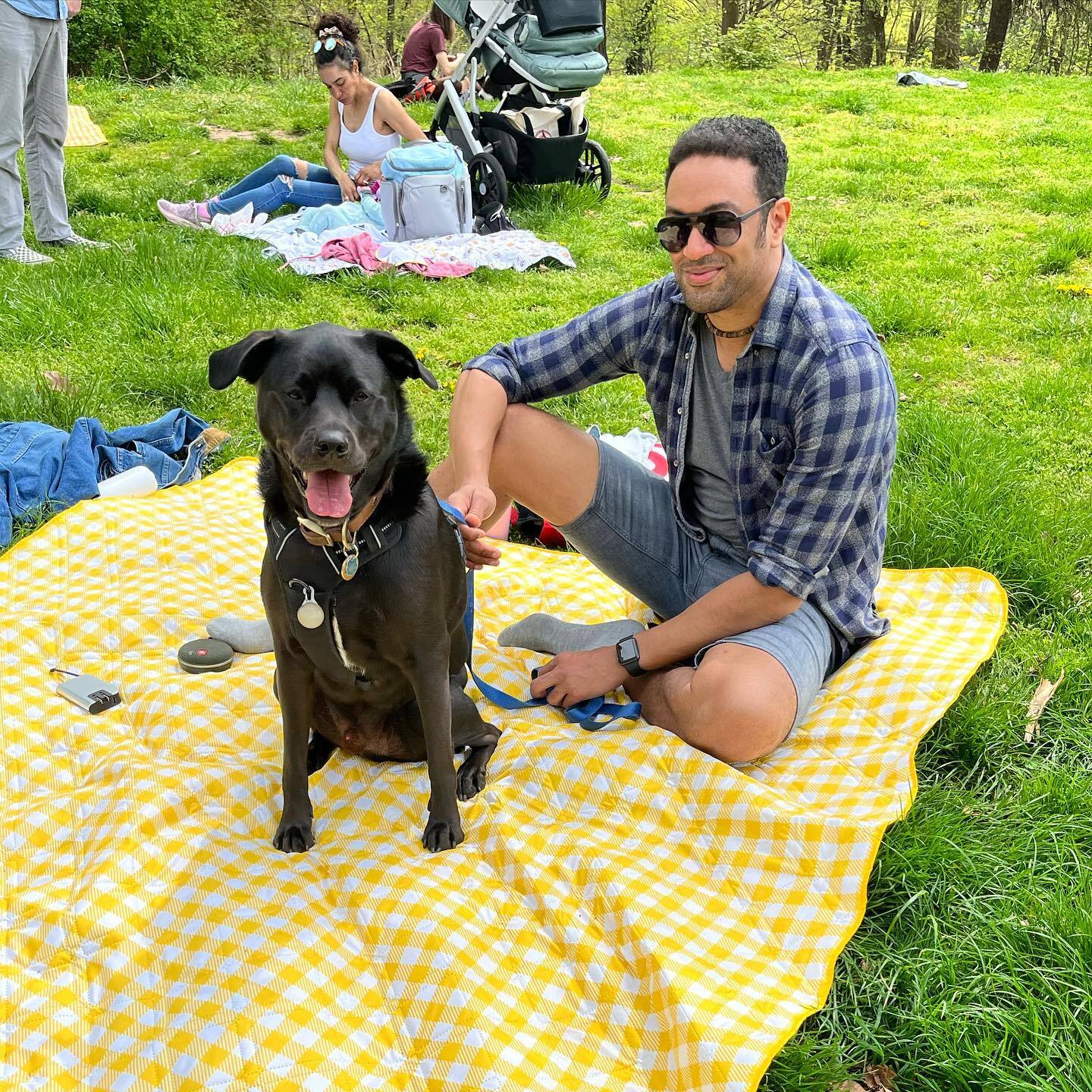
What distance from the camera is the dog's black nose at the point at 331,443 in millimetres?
2039

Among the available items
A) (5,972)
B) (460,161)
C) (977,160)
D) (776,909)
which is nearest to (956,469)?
(776,909)

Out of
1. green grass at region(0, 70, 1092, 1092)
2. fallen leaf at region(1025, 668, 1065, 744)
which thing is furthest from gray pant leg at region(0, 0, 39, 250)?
fallen leaf at region(1025, 668, 1065, 744)

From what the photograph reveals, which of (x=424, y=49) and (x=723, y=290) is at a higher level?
(x=424, y=49)

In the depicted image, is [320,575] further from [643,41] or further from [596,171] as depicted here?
[643,41]

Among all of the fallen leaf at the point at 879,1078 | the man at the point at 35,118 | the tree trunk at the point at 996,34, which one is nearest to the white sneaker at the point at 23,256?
the man at the point at 35,118

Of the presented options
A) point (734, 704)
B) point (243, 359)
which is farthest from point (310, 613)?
point (734, 704)

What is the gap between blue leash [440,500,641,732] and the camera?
9.62ft

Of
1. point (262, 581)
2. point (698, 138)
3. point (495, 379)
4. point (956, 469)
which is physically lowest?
point (956, 469)

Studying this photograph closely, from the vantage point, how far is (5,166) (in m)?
6.54

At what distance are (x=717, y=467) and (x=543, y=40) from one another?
6.48 meters

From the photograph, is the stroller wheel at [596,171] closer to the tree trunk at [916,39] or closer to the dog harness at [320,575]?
the dog harness at [320,575]

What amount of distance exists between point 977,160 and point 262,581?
32.6ft

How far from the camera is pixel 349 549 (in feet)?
7.43

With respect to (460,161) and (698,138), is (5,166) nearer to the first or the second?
(460,161)
